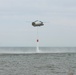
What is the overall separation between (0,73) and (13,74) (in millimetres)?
2821

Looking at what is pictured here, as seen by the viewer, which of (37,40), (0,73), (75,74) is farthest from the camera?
(37,40)

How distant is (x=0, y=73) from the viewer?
66812 mm

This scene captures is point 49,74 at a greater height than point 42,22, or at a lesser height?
lesser

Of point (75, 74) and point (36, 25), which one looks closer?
point (75, 74)

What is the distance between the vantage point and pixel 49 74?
65438mm

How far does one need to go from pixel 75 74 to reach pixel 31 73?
27.6 ft

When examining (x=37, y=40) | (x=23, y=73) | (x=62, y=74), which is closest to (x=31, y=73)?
(x=23, y=73)

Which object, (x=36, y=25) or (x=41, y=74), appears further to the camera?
(x=36, y=25)

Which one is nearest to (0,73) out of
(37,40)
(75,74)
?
(75,74)

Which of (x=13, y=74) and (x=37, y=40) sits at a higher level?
(x=37, y=40)

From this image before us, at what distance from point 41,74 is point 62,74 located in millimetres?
3499

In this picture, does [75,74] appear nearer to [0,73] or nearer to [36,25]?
[0,73]

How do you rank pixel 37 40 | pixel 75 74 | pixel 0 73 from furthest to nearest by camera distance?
pixel 37 40 < pixel 0 73 < pixel 75 74

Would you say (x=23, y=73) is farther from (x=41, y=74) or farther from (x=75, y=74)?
(x=75, y=74)
